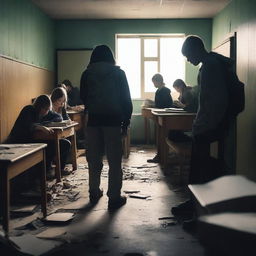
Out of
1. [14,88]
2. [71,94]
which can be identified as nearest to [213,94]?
[14,88]

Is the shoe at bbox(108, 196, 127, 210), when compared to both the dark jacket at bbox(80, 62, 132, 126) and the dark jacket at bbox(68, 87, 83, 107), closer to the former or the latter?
the dark jacket at bbox(80, 62, 132, 126)

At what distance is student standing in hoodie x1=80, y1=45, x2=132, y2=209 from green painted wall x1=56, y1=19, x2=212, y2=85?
5.96m

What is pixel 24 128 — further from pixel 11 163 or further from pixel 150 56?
pixel 150 56

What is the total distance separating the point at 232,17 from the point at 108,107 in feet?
14.1

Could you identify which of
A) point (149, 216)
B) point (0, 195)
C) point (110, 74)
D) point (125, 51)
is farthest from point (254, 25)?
point (125, 51)

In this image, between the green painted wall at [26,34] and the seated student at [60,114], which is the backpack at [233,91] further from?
the green painted wall at [26,34]

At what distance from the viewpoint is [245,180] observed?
146cm

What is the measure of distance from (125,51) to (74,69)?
1346 millimetres

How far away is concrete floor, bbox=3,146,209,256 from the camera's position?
2.83 meters

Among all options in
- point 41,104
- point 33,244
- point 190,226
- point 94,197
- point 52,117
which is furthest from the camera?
point 52,117

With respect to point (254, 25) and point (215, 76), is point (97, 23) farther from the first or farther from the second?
point (215, 76)

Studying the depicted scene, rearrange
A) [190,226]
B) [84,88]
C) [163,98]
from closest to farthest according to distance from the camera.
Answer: [190,226] < [84,88] < [163,98]

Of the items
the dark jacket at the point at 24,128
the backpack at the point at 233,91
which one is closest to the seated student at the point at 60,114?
the dark jacket at the point at 24,128

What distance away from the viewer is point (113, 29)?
984cm
